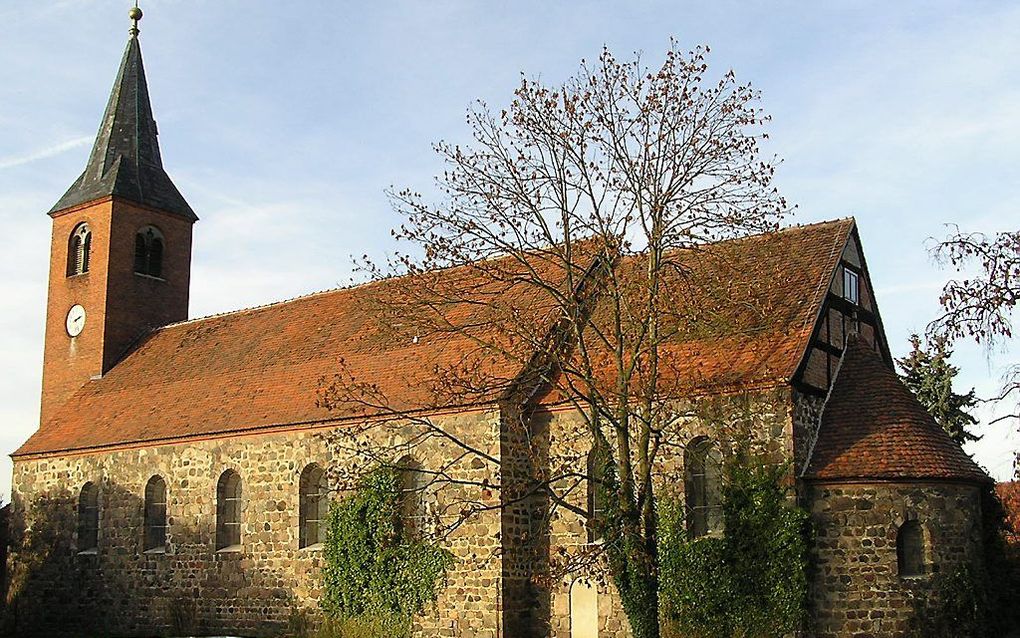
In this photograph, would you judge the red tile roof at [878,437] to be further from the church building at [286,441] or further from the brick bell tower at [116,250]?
the brick bell tower at [116,250]

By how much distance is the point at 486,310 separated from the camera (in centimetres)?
2384

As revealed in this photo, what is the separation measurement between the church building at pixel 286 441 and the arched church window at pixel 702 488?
0.06m

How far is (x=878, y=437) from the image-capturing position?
62.0ft

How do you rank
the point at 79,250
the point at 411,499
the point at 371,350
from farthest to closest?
the point at 79,250 < the point at 371,350 < the point at 411,499

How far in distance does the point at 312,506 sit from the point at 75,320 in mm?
13400

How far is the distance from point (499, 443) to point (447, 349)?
3362 mm

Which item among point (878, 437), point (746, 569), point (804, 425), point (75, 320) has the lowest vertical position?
point (746, 569)

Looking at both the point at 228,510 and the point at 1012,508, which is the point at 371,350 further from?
the point at 1012,508

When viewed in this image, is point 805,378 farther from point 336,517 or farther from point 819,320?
point 336,517

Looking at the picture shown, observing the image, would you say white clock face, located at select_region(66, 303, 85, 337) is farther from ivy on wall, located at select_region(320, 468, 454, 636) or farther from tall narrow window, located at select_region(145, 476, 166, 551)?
ivy on wall, located at select_region(320, 468, 454, 636)

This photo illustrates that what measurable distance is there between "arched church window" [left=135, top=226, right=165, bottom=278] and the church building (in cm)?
6

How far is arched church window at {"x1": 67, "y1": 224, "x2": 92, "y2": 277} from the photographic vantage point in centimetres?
3388

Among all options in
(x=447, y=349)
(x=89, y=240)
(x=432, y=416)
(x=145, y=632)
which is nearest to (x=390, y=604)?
(x=432, y=416)

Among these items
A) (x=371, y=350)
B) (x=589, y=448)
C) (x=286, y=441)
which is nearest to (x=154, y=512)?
(x=286, y=441)
